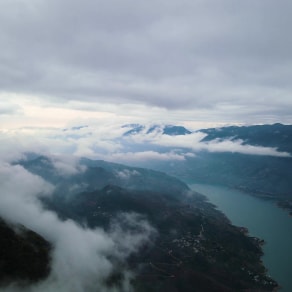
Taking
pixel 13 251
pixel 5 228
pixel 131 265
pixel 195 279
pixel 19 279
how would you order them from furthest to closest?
pixel 131 265 → pixel 195 279 → pixel 5 228 → pixel 13 251 → pixel 19 279

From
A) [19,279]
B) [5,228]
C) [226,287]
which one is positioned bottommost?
[226,287]

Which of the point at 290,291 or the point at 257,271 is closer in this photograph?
the point at 290,291

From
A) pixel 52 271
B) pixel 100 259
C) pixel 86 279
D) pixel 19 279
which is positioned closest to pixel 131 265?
pixel 100 259

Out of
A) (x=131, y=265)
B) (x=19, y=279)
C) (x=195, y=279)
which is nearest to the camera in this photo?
(x=19, y=279)

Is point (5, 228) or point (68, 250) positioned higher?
point (5, 228)

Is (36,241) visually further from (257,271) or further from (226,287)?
(257,271)

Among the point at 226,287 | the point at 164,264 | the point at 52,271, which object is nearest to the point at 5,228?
the point at 52,271

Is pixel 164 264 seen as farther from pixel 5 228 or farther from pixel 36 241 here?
pixel 5 228
